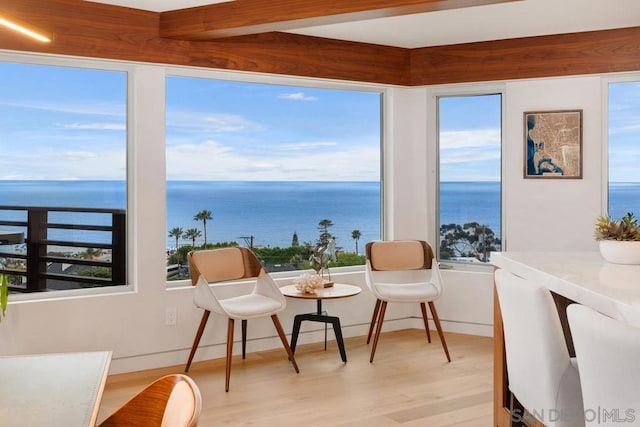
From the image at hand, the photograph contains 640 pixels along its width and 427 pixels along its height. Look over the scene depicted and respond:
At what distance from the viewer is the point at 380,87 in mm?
5633

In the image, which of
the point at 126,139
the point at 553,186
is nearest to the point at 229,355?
the point at 126,139

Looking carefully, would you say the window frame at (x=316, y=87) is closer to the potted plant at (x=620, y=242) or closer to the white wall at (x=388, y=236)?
the white wall at (x=388, y=236)

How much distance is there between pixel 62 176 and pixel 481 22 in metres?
2.96

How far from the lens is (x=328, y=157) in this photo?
18.1 feet

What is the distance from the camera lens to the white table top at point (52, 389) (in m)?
1.57

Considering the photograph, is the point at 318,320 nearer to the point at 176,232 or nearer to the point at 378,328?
the point at 378,328

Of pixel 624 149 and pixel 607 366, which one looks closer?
pixel 607 366

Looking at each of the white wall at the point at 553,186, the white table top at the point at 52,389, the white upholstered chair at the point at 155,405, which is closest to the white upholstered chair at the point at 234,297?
the white wall at the point at 553,186

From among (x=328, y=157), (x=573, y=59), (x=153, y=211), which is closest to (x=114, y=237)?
(x=153, y=211)

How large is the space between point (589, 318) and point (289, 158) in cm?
391

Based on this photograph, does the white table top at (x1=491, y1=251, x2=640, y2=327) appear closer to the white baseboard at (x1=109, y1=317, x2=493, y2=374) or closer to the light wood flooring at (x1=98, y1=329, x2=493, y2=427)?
the light wood flooring at (x1=98, y1=329, x2=493, y2=427)

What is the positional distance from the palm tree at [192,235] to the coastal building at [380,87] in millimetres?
313

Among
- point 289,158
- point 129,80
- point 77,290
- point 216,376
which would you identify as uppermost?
point 129,80

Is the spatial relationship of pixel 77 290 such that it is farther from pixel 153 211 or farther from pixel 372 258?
pixel 372 258
